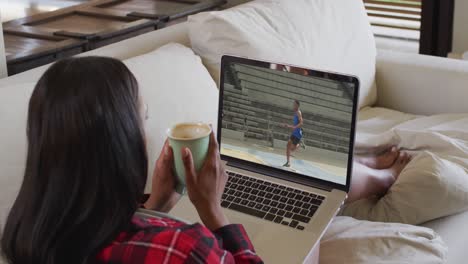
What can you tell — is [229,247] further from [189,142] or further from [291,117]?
[291,117]

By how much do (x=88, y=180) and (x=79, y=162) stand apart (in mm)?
29

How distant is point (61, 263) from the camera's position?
0.98 metres

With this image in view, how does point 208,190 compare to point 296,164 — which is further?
point 296,164

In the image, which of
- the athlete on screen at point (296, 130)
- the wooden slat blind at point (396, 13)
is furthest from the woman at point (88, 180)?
the wooden slat blind at point (396, 13)

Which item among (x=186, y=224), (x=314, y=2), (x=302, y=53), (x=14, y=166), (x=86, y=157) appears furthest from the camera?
(x=314, y=2)

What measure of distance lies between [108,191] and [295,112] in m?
0.58

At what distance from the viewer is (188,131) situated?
3.84 feet

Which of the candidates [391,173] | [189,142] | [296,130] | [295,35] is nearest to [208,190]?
[189,142]

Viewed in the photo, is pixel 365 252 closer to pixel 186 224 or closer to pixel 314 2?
pixel 186 224

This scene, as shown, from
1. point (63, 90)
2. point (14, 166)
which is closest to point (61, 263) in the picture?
point (63, 90)

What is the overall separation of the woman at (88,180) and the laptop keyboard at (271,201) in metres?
0.37

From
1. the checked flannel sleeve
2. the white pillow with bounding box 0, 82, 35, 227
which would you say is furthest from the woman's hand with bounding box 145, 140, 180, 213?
the white pillow with bounding box 0, 82, 35, 227

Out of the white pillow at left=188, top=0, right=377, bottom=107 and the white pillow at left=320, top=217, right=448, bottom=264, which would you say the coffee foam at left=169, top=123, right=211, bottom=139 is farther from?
the white pillow at left=188, top=0, right=377, bottom=107

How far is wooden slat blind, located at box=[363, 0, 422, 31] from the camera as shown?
3.20 metres
